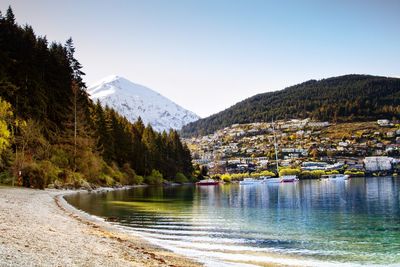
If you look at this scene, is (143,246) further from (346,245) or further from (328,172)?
(328,172)

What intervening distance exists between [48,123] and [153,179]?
5134 centimetres

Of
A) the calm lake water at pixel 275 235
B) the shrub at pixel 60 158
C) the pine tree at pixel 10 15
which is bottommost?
the calm lake water at pixel 275 235

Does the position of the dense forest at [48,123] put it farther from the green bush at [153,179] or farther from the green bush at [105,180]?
the green bush at [153,179]

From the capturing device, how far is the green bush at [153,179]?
122 meters

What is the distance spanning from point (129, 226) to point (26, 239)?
13790 mm

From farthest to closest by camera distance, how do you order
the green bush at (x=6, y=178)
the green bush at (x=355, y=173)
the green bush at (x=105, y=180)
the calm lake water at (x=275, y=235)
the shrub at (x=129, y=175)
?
the green bush at (x=355, y=173) → the shrub at (x=129, y=175) → the green bush at (x=105, y=180) → the green bush at (x=6, y=178) → the calm lake water at (x=275, y=235)

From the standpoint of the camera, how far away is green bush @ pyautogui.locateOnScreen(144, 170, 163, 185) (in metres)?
122

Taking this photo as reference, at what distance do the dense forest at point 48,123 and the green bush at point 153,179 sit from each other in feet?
26.5

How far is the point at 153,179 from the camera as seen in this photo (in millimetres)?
122938

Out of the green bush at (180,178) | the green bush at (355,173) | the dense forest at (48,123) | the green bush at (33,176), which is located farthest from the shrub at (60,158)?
the green bush at (355,173)

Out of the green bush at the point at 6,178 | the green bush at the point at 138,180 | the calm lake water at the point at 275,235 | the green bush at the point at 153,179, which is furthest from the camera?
the green bush at the point at 153,179

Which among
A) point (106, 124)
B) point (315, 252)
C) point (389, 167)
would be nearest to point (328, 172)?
point (389, 167)

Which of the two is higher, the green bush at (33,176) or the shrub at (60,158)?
the shrub at (60,158)

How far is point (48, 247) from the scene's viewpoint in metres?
15.9
